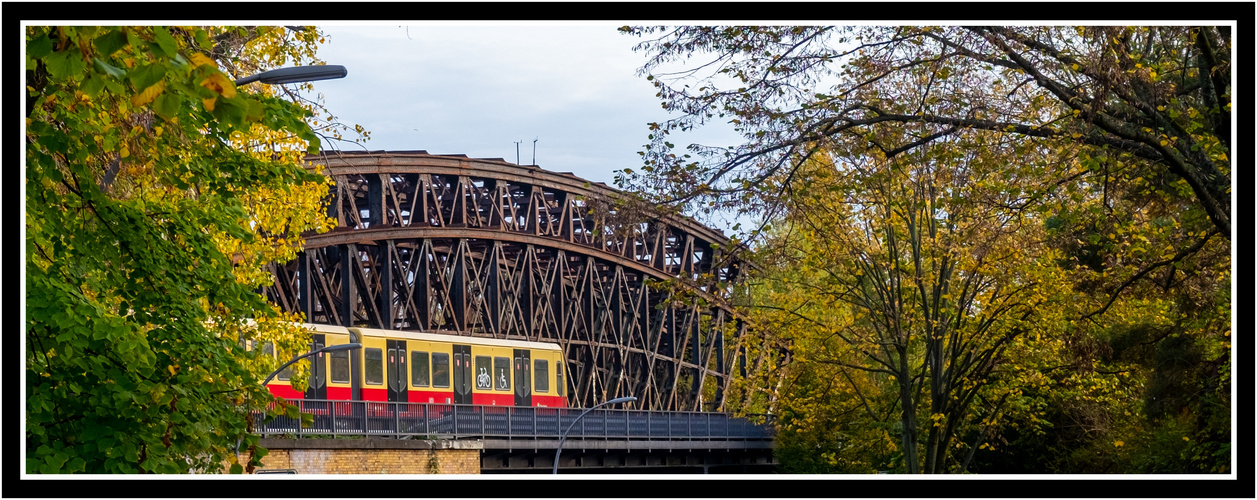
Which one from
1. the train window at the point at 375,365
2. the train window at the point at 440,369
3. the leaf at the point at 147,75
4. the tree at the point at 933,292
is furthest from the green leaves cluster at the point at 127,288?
the train window at the point at 440,369

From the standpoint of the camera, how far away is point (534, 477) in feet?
17.0

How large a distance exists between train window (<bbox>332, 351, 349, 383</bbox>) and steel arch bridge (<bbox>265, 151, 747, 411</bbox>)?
4932 mm

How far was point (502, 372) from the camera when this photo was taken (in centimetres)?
3903

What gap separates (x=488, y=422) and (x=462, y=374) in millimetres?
3096

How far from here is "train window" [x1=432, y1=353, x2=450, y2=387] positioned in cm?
3631

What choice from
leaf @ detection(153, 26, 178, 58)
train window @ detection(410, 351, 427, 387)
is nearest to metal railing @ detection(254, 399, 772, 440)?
train window @ detection(410, 351, 427, 387)

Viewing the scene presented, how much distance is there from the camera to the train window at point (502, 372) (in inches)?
1522

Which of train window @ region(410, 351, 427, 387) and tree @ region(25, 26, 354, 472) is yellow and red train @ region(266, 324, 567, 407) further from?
tree @ region(25, 26, 354, 472)

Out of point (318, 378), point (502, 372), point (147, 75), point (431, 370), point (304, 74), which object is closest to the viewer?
point (147, 75)

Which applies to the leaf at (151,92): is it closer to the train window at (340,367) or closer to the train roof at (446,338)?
the train roof at (446,338)

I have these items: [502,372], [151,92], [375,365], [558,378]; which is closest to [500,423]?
[375,365]

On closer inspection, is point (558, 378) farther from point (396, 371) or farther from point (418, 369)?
point (396, 371)

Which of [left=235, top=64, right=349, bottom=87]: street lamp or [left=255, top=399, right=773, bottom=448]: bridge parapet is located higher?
[left=235, top=64, right=349, bottom=87]: street lamp
